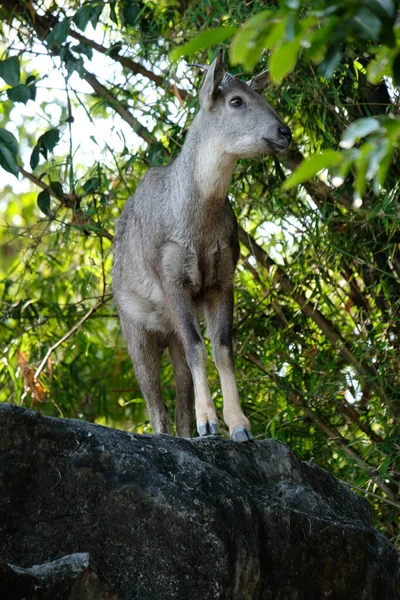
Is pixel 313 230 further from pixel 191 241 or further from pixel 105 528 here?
pixel 105 528

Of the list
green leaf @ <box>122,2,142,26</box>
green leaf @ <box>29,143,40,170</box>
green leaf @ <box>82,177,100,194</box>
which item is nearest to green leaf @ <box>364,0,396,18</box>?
green leaf @ <box>29,143,40,170</box>

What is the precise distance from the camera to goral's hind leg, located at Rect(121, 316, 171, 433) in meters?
5.60

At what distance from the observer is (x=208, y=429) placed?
462cm

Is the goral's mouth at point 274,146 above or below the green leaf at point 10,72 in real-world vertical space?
below

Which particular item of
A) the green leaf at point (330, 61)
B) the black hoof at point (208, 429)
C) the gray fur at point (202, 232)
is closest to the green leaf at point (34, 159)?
the gray fur at point (202, 232)

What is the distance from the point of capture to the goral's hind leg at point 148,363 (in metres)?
5.60

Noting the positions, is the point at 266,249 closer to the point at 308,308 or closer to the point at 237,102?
the point at 308,308

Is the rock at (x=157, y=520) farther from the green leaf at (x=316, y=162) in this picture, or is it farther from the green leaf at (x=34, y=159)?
the green leaf at (x=34, y=159)

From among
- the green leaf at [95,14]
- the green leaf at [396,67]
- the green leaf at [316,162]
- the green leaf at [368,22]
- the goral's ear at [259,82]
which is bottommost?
the green leaf at [316,162]

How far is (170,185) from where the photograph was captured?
17.6 ft

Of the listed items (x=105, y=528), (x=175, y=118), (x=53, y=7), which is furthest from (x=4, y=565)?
(x=53, y=7)

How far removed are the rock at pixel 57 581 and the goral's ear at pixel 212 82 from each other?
2.82 metres

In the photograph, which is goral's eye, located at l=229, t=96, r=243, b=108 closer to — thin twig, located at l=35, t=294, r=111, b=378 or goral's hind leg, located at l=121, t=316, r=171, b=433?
goral's hind leg, located at l=121, t=316, r=171, b=433

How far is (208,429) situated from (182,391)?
0.94 metres
